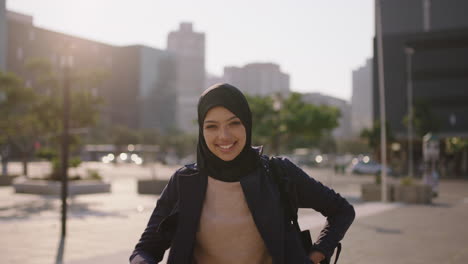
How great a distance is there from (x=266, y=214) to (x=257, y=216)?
4 cm

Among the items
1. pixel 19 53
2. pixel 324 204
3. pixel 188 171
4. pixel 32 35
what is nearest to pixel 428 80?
pixel 324 204

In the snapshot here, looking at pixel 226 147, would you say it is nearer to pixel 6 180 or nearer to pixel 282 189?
pixel 282 189

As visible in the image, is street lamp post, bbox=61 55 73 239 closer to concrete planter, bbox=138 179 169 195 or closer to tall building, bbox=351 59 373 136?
concrete planter, bbox=138 179 169 195

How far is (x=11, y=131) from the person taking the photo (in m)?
28.4

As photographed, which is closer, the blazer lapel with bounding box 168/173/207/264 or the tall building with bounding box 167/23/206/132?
the blazer lapel with bounding box 168/173/207/264

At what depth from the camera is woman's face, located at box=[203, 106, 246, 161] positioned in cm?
250

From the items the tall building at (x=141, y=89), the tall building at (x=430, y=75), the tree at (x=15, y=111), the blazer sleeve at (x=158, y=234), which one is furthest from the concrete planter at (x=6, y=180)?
the tall building at (x=141, y=89)

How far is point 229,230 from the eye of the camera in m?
2.52

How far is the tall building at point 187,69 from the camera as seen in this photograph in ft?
552

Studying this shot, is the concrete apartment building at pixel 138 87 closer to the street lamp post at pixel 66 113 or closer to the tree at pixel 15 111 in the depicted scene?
the tree at pixel 15 111

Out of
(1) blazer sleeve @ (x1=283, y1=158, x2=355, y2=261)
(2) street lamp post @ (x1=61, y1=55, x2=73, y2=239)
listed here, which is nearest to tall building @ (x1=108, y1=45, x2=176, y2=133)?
(2) street lamp post @ (x1=61, y1=55, x2=73, y2=239)

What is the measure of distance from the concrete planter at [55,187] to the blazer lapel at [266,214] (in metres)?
20.6

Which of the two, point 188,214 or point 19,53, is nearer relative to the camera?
point 188,214

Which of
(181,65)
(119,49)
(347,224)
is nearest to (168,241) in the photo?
(347,224)
